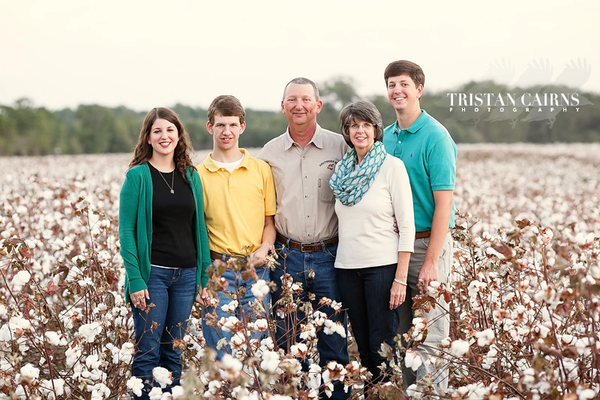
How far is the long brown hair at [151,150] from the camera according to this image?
3883 millimetres

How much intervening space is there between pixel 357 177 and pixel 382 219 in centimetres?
31

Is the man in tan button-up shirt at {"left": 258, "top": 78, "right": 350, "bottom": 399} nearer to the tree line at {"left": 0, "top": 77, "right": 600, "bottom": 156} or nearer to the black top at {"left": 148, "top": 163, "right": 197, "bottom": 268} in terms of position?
the black top at {"left": 148, "top": 163, "right": 197, "bottom": 268}

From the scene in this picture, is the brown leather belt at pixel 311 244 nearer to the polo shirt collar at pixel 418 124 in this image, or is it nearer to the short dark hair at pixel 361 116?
the short dark hair at pixel 361 116

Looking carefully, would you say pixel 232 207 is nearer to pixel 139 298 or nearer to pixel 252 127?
pixel 139 298

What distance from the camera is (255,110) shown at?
81000mm

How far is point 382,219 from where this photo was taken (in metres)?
3.70

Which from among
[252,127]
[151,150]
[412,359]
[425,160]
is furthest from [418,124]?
[252,127]

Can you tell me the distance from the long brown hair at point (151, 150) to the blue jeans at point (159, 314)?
0.63m

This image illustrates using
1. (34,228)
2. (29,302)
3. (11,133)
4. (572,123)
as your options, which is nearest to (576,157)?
(34,228)

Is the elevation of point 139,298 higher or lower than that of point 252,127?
lower

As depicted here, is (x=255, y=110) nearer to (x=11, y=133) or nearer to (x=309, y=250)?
(x=11, y=133)

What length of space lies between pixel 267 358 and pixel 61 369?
2.53 meters

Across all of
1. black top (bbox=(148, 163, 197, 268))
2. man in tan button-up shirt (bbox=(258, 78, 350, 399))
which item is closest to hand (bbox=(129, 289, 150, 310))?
black top (bbox=(148, 163, 197, 268))

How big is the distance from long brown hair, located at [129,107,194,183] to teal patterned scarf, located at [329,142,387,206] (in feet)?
3.30
